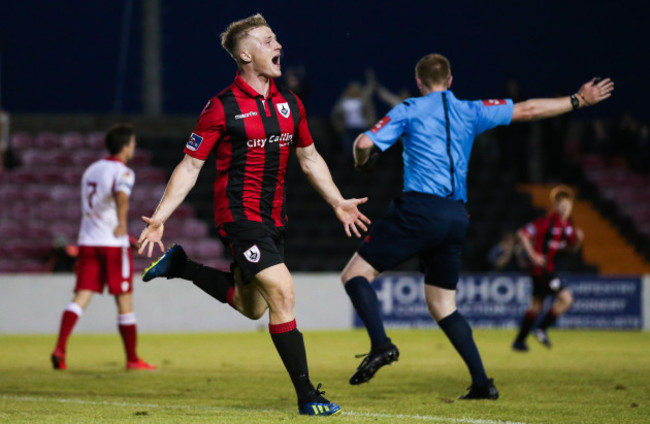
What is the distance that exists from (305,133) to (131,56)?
17.9 metres

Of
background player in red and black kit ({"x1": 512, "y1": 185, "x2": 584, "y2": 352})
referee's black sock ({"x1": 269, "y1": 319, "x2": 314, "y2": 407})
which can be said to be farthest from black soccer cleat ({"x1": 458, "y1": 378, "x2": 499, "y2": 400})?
background player in red and black kit ({"x1": 512, "y1": 185, "x2": 584, "y2": 352})

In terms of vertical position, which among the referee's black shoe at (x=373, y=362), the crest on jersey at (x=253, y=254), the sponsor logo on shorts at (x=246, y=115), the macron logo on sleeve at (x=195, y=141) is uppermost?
the sponsor logo on shorts at (x=246, y=115)

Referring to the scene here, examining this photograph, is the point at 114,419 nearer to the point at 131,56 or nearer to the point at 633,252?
the point at 633,252

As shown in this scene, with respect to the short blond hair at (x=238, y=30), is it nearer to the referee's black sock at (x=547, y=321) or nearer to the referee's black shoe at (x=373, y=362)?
the referee's black shoe at (x=373, y=362)

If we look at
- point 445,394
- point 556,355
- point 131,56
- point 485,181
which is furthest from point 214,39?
point 445,394

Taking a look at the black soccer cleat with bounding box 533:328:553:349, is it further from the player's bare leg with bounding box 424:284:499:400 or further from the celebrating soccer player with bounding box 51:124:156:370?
the player's bare leg with bounding box 424:284:499:400

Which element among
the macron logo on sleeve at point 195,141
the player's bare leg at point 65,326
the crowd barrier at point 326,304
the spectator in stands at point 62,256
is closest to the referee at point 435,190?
the macron logo on sleeve at point 195,141

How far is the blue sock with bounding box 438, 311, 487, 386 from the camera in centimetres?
680

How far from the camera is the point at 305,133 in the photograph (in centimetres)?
625

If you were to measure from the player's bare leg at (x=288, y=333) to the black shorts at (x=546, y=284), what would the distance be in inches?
289

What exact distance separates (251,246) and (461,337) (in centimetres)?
172

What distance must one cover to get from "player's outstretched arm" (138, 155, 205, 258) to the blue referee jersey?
1.34 metres

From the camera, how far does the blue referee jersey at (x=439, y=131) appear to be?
265 inches

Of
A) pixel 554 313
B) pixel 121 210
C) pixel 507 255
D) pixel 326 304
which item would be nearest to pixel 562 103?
pixel 121 210
